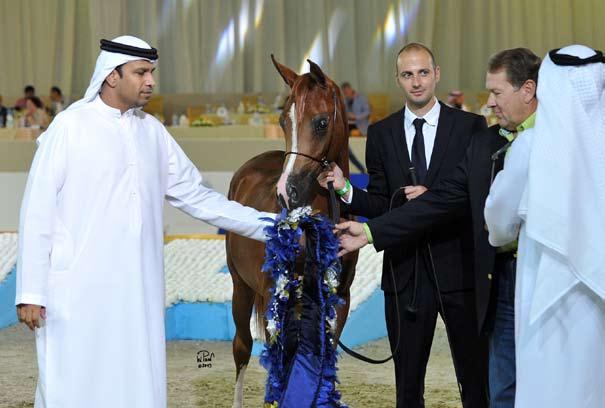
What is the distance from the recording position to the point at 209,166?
38.7ft

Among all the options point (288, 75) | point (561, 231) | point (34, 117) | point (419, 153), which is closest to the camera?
point (561, 231)

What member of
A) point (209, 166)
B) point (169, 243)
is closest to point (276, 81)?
point (209, 166)

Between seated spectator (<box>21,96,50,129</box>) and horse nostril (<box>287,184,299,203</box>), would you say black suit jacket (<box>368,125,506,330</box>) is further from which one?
seated spectator (<box>21,96,50,129</box>)

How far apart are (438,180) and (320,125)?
0.55 metres

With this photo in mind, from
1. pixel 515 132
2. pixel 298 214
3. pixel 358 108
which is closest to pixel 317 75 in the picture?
pixel 298 214

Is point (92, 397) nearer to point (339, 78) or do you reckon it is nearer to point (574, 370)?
point (574, 370)

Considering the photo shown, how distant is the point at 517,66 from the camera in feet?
10.8

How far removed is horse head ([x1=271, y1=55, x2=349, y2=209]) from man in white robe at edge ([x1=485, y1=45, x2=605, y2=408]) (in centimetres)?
106

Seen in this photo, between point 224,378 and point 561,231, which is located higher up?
point 561,231

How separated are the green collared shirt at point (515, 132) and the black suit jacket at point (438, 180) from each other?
0.44m

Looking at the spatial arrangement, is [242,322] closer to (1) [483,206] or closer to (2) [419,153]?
(2) [419,153]

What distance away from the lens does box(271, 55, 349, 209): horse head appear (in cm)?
398

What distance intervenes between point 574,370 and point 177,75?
1743 centimetres

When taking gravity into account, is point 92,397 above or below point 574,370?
below
